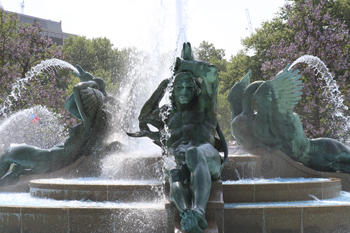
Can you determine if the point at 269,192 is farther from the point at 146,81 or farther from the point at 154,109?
the point at 146,81

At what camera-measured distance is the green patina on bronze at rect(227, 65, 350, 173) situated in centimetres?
787

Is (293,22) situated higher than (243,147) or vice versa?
(293,22)

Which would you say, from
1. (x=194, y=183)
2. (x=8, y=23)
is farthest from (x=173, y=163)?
(x=8, y=23)

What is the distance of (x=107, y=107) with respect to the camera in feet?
27.6

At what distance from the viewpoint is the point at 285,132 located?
7.89 m

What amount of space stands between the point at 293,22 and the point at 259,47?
36.7 ft

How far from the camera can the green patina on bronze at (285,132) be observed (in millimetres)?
7867

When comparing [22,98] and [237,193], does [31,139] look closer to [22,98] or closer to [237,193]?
[22,98]

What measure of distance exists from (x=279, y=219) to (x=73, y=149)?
14.7 feet

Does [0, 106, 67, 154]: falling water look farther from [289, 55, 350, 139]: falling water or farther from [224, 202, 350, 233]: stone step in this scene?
[224, 202, 350, 233]: stone step

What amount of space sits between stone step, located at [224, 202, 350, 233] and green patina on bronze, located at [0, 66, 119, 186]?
3765 millimetres

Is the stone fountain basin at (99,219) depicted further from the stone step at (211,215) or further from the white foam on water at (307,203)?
the white foam on water at (307,203)

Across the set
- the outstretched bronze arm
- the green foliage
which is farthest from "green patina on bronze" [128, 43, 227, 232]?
the green foliage

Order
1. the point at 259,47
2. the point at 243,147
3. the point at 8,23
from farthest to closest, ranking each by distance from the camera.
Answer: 1. the point at 259,47
2. the point at 8,23
3. the point at 243,147
